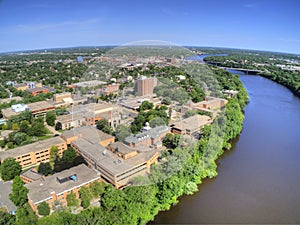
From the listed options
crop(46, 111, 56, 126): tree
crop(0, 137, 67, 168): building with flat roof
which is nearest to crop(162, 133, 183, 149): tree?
crop(0, 137, 67, 168): building with flat roof

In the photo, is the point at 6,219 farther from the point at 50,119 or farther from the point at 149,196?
the point at 50,119

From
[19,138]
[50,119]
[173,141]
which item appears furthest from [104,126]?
[50,119]

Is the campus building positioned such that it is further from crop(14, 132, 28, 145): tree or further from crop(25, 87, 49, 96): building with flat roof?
crop(25, 87, 49, 96): building with flat roof

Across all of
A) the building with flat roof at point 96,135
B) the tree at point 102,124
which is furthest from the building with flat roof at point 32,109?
the tree at point 102,124

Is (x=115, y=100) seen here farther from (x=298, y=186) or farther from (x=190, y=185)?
(x=298, y=186)

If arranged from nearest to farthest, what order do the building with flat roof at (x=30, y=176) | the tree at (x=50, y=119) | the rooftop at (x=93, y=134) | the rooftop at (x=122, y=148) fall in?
the rooftop at (x=122, y=148) → the rooftop at (x=93, y=134) → the building with flat roof at (x=30, y=176) → the tree at (x=50, y=119)

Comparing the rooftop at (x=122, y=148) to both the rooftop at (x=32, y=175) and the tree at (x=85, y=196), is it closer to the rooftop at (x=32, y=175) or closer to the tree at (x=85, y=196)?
the tree at (x=85, y=196)
